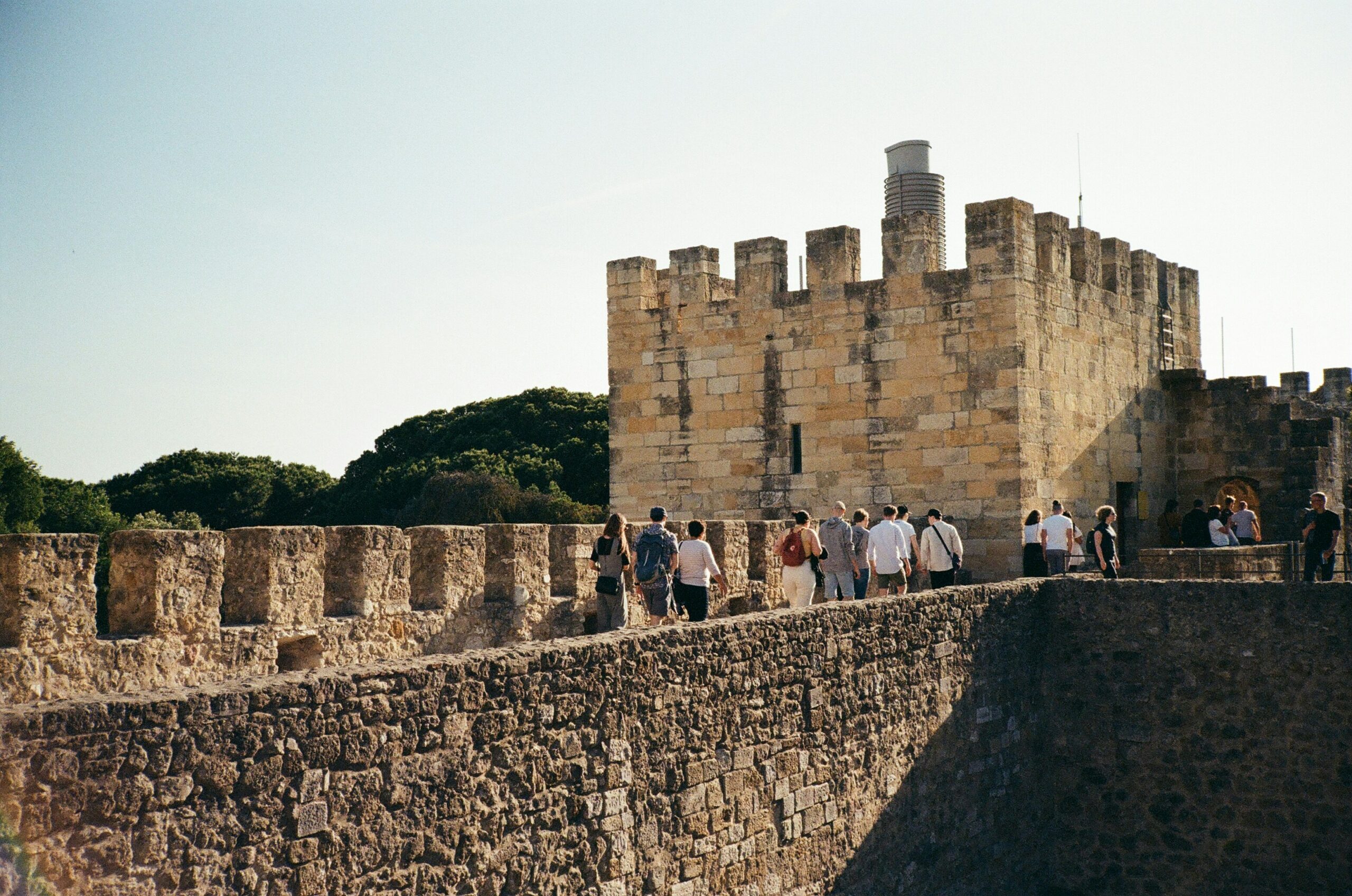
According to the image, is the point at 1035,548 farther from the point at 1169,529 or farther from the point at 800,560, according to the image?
the point at 1169,529

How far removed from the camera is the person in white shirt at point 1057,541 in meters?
11.5

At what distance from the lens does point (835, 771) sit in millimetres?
7496

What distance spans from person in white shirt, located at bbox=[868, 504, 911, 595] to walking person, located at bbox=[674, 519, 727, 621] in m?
2.12

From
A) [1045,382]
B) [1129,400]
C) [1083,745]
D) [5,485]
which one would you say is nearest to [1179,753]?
[1083,745]

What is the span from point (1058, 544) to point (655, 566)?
15.2 ft

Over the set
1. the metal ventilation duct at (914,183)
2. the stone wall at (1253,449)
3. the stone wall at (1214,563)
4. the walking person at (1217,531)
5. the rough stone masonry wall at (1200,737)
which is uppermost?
the metal ventilation duct at (914,183)

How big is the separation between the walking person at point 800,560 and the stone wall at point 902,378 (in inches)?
133

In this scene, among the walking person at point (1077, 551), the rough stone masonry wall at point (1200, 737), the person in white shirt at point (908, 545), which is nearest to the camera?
the rough stone masonry wall at point (1200, 737)

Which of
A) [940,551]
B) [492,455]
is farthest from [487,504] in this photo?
[940,551]

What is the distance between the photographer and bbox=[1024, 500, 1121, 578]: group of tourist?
11141mm

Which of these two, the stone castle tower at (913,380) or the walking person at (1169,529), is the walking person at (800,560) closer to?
the stone castle tower at (913,380)

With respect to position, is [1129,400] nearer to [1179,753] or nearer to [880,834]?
[1179,753]

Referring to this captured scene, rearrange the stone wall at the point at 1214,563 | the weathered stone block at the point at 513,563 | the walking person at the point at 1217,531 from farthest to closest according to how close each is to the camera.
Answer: the walking person at the point at 1217,531 → the stone wall at the point at 1214,563 → the weathered stone block at the point at 513,563

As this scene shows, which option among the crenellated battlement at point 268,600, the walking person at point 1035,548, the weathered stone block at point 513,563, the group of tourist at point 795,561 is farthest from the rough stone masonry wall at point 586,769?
the walking person at point 1035,548
